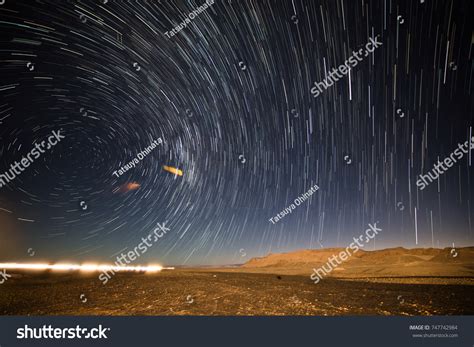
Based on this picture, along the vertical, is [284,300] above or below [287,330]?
below

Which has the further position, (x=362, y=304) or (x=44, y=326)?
(x=362, y=304)

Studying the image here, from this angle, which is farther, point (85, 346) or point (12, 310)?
point (12, 310)

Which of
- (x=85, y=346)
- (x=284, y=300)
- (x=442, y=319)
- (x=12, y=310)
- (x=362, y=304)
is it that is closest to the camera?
(x=85, y=346)

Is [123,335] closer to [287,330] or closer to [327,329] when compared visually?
[287,330]

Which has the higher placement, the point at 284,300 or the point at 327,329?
the point at 327,329

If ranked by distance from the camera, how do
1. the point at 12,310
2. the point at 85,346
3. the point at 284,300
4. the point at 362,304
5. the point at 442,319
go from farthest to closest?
the point at 284,300, the point at 362,304, the point at 12,310, the point at 442,319, the point at 85,346

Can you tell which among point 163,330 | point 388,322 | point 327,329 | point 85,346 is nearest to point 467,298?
point 388,322

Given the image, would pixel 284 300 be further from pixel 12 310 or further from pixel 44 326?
pixel 12 310

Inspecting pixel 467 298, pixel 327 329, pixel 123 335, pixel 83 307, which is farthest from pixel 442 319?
pixel 83 307
